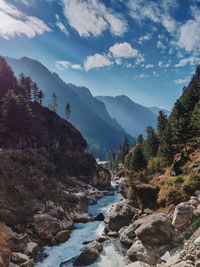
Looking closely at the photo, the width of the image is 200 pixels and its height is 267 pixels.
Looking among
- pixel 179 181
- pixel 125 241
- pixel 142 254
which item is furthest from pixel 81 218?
pixel 142 254

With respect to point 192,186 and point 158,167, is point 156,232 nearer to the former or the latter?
point 192,186

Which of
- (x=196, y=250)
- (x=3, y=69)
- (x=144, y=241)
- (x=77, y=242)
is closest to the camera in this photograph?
(x=196, y=250)

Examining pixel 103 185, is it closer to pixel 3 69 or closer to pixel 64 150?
pixel 64 150

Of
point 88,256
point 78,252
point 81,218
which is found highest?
point 88,256

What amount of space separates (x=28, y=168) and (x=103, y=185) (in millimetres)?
51743

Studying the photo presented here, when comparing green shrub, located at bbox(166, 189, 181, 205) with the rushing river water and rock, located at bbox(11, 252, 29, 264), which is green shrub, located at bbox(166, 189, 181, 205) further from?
rock, located at bbox(11, 252, 29, 264)

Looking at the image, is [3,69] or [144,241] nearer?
[144,241]

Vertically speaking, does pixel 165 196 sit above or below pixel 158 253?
above

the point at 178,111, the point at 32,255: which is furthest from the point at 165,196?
the point at 178,111

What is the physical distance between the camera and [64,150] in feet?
316

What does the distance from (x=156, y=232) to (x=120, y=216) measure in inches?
438

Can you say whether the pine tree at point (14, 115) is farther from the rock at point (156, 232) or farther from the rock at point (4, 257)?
the rock at point (156, 232)

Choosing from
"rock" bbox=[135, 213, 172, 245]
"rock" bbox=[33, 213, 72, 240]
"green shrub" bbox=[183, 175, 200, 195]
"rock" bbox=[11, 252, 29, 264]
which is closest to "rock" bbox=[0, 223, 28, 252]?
"rock" bbox=[11, 252, 29, 264]

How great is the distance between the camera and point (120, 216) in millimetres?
32562
